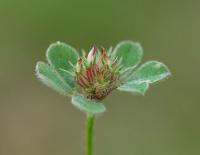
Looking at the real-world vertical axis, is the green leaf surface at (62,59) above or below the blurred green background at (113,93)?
below

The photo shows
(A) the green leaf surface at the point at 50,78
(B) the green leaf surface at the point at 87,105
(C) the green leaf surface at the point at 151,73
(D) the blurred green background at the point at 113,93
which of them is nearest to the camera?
(B) the green leaf surface at the point at 87,105

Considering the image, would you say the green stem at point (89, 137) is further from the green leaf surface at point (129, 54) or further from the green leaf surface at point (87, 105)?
the green leaf surface at point (129, 54)

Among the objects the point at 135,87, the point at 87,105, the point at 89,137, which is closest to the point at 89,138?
the point at 89,137

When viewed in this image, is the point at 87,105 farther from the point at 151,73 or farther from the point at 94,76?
the point at 151,73

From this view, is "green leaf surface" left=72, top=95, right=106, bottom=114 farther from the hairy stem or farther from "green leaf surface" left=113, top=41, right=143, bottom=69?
"green leaf surface" left=113, top=41, right=143, bottom=69

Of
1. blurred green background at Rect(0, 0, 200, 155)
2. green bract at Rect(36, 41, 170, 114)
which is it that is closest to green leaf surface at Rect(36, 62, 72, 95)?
green bract at Rect(36, 41, 170, 114)

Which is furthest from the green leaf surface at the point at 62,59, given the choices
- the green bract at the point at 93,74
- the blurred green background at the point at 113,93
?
the blurred green background at the point at 113,93

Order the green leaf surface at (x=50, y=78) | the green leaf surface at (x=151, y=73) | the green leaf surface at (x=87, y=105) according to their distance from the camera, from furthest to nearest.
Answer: the green leaf surface at (x=151, y=73) → the green leaf surface at (x=50, y=78) → the green leaf surface at (x=87, y=105)
